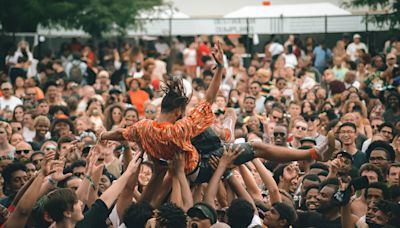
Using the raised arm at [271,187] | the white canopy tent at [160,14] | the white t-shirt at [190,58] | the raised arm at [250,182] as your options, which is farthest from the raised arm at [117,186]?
the white canopy tent at [160,14]

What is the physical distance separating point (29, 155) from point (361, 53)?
40.2ft

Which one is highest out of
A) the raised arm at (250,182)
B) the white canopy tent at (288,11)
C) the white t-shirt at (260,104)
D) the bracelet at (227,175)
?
the white canopy tent at (288,11)

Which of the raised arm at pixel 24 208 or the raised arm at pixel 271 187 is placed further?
the raised arm at pixel 271 187

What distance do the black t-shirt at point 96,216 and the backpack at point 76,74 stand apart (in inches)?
595

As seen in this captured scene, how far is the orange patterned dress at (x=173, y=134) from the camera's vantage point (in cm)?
955

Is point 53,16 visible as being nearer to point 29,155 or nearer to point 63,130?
point 63,130

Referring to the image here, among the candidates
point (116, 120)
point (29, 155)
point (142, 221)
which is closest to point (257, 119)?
point (116, 120)

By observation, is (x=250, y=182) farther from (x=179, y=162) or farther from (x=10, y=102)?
(x=10, y=102)

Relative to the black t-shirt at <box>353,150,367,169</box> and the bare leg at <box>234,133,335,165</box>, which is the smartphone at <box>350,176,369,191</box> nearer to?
the bare leg at <box>234,133,335,165</box>

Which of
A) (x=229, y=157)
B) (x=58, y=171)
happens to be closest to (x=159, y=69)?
(x=58, y=171)

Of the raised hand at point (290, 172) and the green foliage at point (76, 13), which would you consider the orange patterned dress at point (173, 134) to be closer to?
the raised hand at point (290, 172)

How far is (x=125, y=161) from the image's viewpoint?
11461 mm

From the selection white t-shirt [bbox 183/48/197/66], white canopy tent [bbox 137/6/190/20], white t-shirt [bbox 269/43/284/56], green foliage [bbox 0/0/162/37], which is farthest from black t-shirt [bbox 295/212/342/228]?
white canopy tent [bbox 137/6/190/20]

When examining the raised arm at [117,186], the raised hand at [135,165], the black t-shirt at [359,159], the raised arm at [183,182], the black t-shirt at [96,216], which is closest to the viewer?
the black t-shirt at [96,216]
